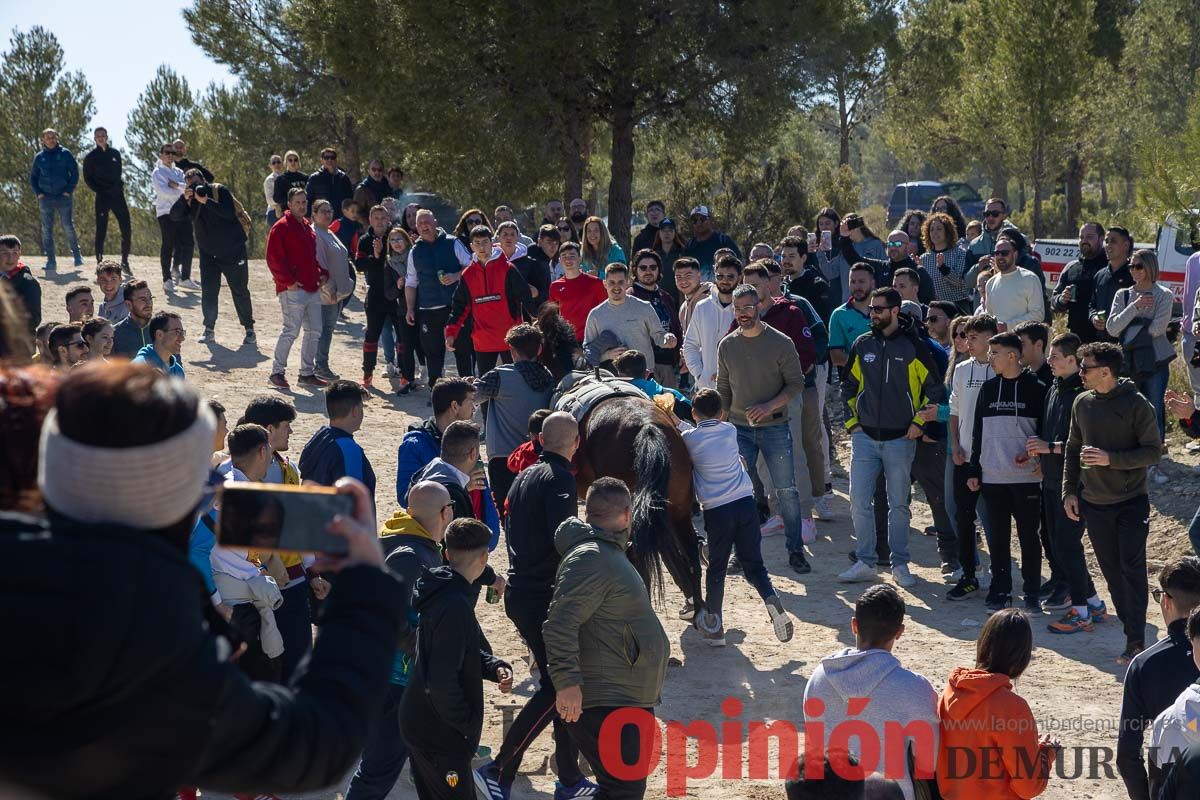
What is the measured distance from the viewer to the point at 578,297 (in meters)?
11.0

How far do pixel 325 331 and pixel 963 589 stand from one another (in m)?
7.73

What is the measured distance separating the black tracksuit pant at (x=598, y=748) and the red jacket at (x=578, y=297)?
6.06 metres

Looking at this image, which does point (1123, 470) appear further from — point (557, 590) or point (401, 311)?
point (401, 311)

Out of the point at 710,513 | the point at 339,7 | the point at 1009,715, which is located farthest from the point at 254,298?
the point at 1009,715

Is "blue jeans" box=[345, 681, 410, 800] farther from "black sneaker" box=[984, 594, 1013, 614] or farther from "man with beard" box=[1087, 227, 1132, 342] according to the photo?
"man with beard" box=[1087, 227, 1132, 342]

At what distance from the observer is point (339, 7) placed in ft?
65.2

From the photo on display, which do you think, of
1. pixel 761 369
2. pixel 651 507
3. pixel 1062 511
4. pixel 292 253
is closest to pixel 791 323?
pixel 761 369

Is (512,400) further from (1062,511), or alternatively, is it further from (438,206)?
(438,206)

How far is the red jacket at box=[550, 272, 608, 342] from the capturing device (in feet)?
35.8

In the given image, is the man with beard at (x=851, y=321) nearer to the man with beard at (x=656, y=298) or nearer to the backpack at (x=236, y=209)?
the man with beard at (x=656, y=298)

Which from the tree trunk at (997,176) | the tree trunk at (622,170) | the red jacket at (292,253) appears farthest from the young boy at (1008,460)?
the tree trunk at (997,176)

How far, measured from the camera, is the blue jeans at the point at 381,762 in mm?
5086

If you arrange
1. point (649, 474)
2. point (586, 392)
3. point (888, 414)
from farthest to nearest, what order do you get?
point (888, 414), point (586, 392), point (649, 474)

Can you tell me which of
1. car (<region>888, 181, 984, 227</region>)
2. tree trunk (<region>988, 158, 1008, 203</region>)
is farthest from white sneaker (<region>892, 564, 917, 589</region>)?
car (<region>888, 181, 984, 227</region>)
